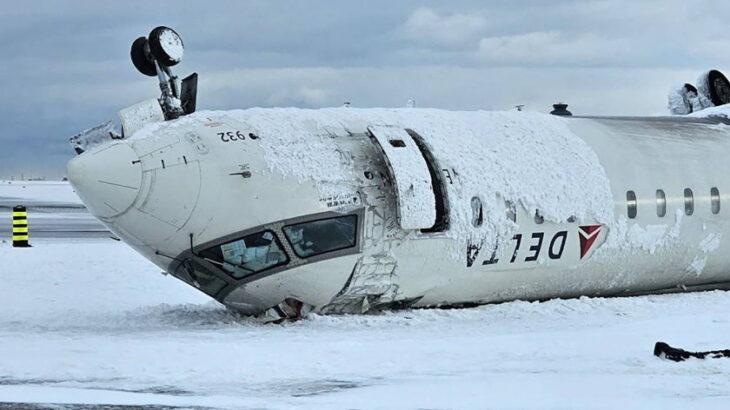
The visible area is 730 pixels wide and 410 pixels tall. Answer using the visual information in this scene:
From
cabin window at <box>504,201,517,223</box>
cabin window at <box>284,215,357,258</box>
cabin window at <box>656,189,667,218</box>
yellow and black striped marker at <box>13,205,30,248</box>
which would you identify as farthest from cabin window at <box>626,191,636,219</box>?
yellow and black striped marker at <box>13,205,30,248</box>

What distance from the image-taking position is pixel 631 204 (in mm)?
16547

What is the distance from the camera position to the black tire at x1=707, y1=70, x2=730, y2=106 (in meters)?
21.8

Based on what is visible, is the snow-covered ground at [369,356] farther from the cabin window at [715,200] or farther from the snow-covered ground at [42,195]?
the snow-covered ground at [42,195]

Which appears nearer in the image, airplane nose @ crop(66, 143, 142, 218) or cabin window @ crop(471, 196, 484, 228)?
airplane nose @ crop(66, 143, 142, 218)

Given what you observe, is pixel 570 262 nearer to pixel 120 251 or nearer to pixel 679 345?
pixel 679 345

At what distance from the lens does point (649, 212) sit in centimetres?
1675

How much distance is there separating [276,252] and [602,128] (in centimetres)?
677

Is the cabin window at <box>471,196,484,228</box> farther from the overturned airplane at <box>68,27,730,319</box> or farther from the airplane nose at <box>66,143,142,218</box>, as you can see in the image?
the airplane nose at <box>66,143,142,218</box>

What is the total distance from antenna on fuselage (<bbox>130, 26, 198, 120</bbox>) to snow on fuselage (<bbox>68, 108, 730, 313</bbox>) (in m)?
0.50

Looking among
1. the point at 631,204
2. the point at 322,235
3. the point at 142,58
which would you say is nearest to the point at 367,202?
the point at 322,235

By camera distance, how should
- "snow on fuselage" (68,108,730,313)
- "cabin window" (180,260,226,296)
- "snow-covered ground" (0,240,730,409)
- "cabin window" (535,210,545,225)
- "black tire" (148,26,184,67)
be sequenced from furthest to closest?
1. "cabin window" (535,210,545,225)
2. "black tire" (148,26,184,67)
3. "cabin window" (180,260,226,296)
4. "snow on fuselage" (68,108,730,313)
5. "snow-covered ground" (0,240,730,409)

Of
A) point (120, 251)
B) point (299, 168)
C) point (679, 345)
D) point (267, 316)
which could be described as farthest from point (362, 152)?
point (120, 251)

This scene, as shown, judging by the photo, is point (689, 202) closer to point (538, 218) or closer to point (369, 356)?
point (538, 218)

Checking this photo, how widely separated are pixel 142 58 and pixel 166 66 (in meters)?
0.37
